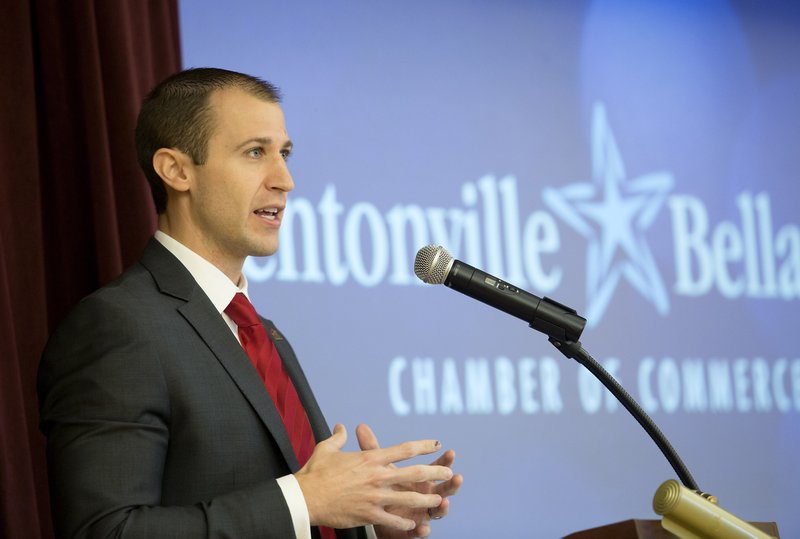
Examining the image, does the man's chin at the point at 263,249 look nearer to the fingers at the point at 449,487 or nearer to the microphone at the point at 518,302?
the microphone at the point at 518,302

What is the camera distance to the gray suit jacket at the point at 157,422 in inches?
61.3

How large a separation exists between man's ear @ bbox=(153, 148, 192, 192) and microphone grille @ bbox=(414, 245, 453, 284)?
1.75 ft

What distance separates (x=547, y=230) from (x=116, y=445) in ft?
7.22

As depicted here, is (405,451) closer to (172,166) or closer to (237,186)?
(237,186)

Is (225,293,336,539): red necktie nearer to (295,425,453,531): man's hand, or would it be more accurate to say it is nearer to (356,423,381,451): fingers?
(356,423,381,451): fingers

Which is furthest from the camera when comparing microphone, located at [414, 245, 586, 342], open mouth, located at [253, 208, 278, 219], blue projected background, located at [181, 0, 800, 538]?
blue projected background, located at [181, 0, 800, 538]

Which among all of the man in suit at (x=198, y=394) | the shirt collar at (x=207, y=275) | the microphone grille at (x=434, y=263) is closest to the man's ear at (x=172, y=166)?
the man in suit at (x=198, y=394)

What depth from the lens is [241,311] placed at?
1.93 metres

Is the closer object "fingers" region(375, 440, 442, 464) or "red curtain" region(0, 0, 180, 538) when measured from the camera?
"fingers" region(375, 440, 442, 464)

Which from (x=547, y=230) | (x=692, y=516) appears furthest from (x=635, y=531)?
(x=547, y=230)

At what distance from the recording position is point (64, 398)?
1.65 m

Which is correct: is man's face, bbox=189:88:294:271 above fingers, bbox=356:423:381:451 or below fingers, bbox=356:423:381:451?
above

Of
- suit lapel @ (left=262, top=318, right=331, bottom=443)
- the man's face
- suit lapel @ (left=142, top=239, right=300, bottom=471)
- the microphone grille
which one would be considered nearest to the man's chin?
the man's face

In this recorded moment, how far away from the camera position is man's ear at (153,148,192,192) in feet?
6.55
